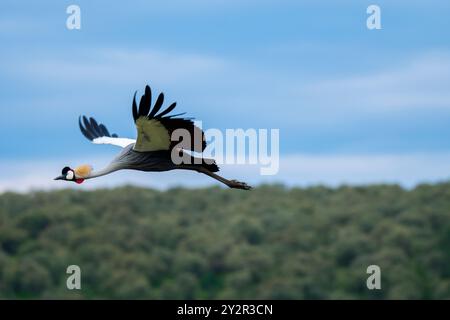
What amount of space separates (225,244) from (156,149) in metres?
72.7

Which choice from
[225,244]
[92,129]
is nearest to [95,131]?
[92,129]

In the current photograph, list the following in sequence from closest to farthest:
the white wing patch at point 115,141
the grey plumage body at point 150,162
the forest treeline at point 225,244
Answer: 1. the grey plumage body at point 150,162
2. the white wing patch at point 115,141
3. the forest treeline at point 225,244

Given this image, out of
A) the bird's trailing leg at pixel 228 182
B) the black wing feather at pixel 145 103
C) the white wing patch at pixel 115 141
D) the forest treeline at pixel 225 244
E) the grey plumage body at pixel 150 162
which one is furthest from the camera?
the forest treeline at pixel 225 244

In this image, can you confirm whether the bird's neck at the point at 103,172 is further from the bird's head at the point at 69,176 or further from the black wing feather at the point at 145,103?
the black wing feather at the point at 145,103

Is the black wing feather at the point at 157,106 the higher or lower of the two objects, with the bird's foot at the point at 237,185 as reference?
higher

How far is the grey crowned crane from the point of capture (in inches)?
904

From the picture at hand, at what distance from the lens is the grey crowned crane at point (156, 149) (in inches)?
904

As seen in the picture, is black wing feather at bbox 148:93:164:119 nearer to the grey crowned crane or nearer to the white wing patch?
the grey crowned crane

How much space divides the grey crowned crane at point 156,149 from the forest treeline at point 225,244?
60.6 meters

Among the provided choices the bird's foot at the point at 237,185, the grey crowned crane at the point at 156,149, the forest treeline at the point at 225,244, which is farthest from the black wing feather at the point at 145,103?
the forest treeline at the point at 225,244

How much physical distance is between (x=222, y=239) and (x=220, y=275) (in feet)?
18.5

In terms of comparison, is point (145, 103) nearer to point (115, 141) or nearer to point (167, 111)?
point (167, 111)

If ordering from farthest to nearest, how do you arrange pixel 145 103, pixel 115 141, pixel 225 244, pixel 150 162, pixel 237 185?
pixel 225 244
pixel 115 141
pixel 237 185
pixel 150 162
pixel 145 103

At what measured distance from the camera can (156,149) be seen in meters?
23.7
